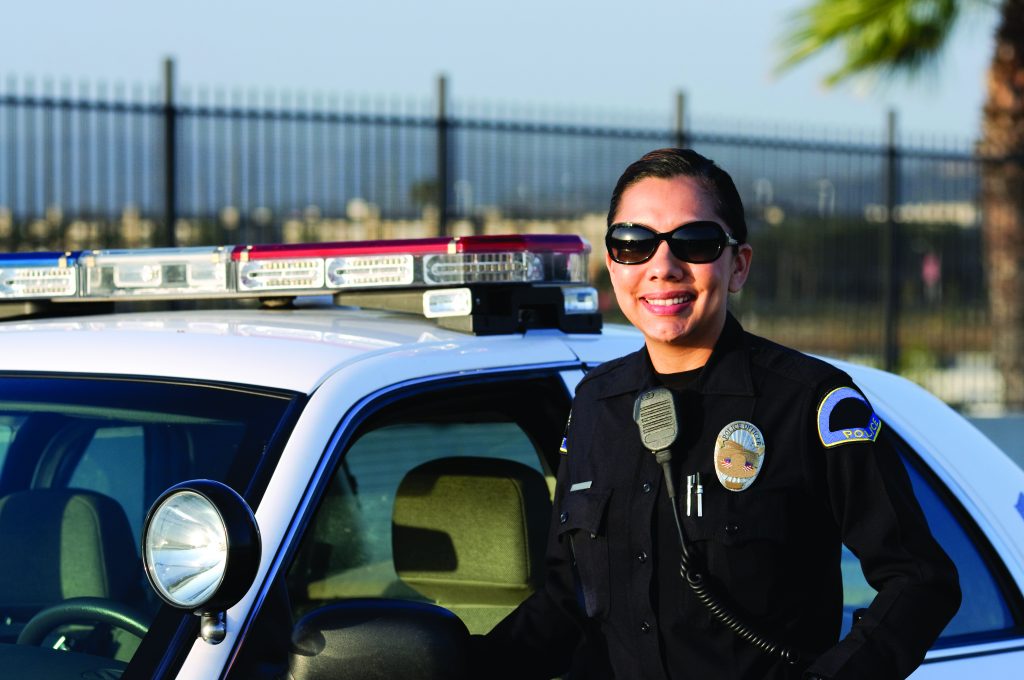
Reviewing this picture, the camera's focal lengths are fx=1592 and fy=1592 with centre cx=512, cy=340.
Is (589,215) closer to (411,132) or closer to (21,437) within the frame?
(411,132)

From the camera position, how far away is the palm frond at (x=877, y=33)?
41.2ft

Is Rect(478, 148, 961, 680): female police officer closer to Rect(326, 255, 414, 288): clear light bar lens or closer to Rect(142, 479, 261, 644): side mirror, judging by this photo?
Rect(142, 479, 261, 644): side mirror

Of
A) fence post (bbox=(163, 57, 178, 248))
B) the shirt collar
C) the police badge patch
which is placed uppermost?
fence post (bbox=(163, 57, 178, 248))

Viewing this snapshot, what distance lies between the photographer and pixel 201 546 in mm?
1849

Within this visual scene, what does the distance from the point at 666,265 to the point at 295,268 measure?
3.44ft

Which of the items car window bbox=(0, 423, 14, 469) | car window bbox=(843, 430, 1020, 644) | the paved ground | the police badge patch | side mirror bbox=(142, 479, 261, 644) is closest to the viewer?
side mirror bbox=(142, 479, 261, 644)

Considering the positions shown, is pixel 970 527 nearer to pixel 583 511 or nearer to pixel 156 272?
pixel 583 511

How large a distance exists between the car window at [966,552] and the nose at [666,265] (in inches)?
33.2

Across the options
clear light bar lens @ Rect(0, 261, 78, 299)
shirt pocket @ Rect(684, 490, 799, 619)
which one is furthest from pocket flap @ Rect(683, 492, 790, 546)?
clear light bar lens @ Rect(0, 261, 78, 299)

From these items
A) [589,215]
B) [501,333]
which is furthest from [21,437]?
[589,215]

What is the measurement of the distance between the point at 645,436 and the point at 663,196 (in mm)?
338

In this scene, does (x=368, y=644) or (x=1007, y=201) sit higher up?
(x=1007, y=201)

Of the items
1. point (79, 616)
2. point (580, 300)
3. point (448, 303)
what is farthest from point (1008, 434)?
point (79, 616)

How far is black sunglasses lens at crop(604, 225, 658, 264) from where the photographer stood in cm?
219
